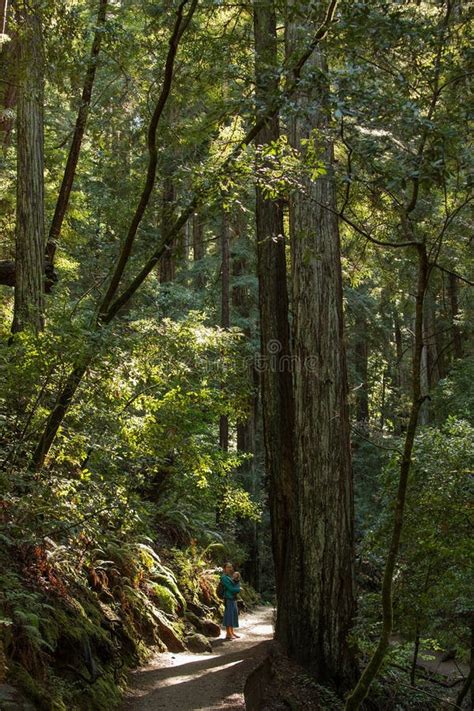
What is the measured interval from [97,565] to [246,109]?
18.9 feet

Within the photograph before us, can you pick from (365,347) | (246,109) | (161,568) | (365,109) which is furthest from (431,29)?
(365,347)

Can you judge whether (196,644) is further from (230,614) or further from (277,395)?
(277,395)

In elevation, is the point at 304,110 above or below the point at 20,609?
above

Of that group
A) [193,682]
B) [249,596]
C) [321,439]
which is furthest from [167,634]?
[249,596]

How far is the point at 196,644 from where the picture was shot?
11.2 metres

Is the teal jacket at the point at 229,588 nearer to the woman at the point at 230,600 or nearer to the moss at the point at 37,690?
the woman at the point at 230,600

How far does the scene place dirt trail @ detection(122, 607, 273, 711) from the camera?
7668mm

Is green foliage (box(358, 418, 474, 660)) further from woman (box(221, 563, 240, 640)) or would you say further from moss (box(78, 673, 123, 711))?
woman (box(221, 563, 240, 640))

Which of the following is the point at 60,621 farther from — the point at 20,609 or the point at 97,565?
the point at 97,565

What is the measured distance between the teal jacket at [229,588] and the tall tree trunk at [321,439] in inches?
168

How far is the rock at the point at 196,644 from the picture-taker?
11.1 m

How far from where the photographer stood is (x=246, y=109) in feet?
22.1

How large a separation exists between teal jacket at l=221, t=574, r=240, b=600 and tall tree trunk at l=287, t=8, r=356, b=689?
4.26 m

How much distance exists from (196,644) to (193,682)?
2.61 m
